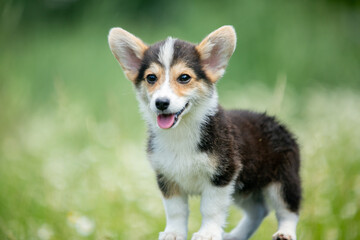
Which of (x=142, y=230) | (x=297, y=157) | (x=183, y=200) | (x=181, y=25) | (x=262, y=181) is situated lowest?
(x=142, y=230)

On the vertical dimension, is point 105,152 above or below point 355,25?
below

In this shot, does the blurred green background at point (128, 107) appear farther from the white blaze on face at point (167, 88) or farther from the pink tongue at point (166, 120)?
the pink tongue at point (166, 120)

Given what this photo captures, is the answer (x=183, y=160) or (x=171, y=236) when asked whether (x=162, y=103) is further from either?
(x=171, y=236)

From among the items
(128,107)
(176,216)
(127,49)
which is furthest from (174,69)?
(128,107)

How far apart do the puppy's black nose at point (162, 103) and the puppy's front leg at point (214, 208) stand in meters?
0.85

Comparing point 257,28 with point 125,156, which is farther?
point 257,28

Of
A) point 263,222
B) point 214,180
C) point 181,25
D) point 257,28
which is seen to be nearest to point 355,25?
point 257,28

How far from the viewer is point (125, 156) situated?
7.48 metres

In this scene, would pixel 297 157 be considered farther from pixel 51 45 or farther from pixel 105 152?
pixel 51 45

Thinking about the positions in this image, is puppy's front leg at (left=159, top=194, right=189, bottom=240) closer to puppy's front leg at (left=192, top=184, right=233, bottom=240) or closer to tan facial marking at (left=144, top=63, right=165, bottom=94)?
puppy's front leg at (left=192, top=184, right=233, bottom=240)

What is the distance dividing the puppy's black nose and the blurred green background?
1574 mm

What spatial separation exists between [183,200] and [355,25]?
10437 mm

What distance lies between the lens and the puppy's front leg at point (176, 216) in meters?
4.56

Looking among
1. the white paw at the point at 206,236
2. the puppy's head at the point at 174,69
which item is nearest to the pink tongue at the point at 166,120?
the puppy's head at the point at 174,69
